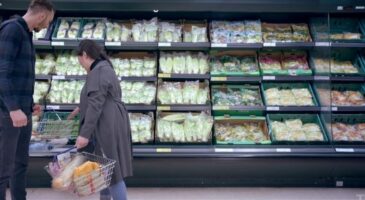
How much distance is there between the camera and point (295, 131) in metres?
4.71

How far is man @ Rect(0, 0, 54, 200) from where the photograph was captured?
3100mm

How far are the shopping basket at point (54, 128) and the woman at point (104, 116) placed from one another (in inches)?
39.5

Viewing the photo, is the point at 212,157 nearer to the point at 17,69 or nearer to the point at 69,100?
the point at 69,100

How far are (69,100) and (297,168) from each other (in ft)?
8.42

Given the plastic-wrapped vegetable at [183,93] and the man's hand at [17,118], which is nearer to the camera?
the man's hand at [17,118]

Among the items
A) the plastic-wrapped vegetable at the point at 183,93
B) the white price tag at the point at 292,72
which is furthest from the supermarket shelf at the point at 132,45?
the white price tag at the point at 292,72

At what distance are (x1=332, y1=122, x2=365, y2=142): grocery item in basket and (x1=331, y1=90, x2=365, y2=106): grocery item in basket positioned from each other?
0.80 ft

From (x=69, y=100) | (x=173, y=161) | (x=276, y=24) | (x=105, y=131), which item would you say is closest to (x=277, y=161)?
(x=173, y=161)

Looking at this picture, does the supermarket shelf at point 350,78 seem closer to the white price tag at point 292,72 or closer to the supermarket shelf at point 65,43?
the white price tag at point 292,72

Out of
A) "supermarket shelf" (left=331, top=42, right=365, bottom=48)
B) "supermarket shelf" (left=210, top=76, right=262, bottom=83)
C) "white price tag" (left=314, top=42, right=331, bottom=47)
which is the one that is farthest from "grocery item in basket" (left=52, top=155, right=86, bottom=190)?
"supermarket shelf" (left=331, top=42, right=365, bottom=48)

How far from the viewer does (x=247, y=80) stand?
480cm

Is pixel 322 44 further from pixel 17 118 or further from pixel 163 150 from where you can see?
pixel 17 118

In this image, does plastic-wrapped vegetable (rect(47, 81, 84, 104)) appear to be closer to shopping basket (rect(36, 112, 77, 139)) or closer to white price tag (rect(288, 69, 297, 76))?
shopping basket (rect(36, 112, 77, 139))

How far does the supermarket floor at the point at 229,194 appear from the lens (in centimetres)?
444
